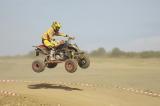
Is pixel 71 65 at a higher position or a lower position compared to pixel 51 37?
lower

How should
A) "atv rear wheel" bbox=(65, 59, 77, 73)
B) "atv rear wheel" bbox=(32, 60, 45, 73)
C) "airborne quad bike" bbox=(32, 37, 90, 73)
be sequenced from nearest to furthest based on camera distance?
"atv rear wheel" bbox=(65, 59, 77, 73)
"airborne quad bike" bbox=(32, 37, 90, 73)
"atv rear wheel" bbox=(32, 60, 45, 73)

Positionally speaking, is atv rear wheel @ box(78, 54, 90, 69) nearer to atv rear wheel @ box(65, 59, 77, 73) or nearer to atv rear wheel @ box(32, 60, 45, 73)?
atv rear wheel @ box(65, 59, 77, 73)

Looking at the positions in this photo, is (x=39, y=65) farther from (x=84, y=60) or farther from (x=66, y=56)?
(x=84, y=60)

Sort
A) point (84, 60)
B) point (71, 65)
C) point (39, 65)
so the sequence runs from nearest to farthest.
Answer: point (71, 65) < point (84, 60) < point (39, 65)

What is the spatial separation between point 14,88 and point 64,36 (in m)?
3.34

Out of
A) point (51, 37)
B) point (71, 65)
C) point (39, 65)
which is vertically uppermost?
point (51, 37)

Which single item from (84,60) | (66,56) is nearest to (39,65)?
(66,56)

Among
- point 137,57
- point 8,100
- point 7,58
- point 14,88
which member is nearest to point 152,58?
point 137,57

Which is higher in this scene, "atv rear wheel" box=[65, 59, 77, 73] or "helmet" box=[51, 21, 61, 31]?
"helmet" box=[51, 21, 61, 31]

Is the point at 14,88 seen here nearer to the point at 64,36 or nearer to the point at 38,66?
the point at 38,66

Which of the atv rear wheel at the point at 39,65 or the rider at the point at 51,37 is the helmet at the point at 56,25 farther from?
the atv rear wheel at the point at 39,65

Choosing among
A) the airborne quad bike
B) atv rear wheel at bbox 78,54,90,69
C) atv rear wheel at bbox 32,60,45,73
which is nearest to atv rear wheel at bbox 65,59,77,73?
the airborne quad bike

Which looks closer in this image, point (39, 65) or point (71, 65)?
point (71, 65)

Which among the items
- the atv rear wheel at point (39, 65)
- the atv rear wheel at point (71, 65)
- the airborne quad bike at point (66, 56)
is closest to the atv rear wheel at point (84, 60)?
the airborne quad bike at point (66, 56)
